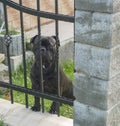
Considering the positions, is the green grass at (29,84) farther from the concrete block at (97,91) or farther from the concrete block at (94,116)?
the concrete block at (97,91)

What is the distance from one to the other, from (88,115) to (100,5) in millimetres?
845

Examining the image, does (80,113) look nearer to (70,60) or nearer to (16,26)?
(70,60)

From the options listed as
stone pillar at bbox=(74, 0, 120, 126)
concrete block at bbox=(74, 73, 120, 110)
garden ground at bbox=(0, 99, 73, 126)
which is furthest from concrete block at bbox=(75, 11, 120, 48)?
garden ground at bbox=(0, 99, 73, 126)

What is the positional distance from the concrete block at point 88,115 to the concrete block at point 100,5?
2.42ft

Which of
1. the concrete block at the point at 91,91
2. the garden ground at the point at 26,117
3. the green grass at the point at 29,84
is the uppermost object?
the concrete block at the point at 91,91

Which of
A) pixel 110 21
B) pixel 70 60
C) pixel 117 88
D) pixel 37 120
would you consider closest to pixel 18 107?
pixel 37 120

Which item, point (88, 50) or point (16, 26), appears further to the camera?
point (16, 26)

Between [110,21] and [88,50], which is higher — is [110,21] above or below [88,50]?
above

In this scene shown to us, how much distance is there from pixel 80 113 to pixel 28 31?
4.41 metres

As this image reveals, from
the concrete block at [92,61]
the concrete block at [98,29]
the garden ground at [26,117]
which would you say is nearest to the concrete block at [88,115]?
the concrete block at [92,61]

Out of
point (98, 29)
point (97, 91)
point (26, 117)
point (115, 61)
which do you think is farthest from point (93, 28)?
point (26, 117)

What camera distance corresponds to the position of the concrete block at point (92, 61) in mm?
2850

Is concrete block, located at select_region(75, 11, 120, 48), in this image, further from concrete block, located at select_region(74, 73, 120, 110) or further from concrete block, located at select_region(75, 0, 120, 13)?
concrete block, located at select_region(74, 73, 120, 110)

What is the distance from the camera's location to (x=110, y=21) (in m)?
2.73
